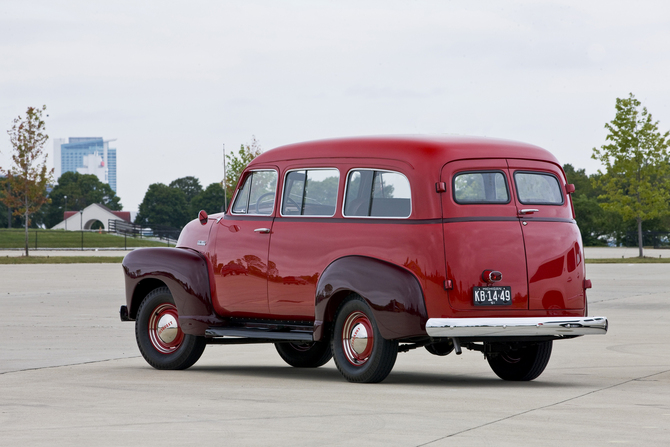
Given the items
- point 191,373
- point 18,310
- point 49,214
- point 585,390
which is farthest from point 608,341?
point 49,214

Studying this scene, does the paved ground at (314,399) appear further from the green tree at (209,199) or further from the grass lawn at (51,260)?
the green tree at (209,199)

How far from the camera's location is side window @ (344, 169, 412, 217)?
912cm

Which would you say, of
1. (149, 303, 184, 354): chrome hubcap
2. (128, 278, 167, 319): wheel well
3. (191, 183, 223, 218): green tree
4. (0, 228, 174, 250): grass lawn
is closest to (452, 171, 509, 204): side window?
(149, 303, 184, 354): chrome hubcap

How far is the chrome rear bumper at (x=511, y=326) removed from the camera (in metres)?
8.47

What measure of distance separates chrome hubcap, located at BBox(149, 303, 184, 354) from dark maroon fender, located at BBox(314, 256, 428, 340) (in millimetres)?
2159

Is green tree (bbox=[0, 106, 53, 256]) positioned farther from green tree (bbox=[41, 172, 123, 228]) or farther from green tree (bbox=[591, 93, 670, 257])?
green tree (bbox=[41, 172, 123, 228])

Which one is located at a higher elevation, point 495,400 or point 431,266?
point 431,266

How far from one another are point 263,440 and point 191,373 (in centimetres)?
425

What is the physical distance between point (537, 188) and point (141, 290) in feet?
14.3

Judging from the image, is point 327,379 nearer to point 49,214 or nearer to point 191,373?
point 191,373

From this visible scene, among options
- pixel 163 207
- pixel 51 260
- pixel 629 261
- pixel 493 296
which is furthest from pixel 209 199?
pixel 493 296

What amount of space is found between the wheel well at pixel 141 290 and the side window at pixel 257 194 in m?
1.19

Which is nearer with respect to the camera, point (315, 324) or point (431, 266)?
point (431, 266)

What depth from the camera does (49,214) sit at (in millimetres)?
149250
